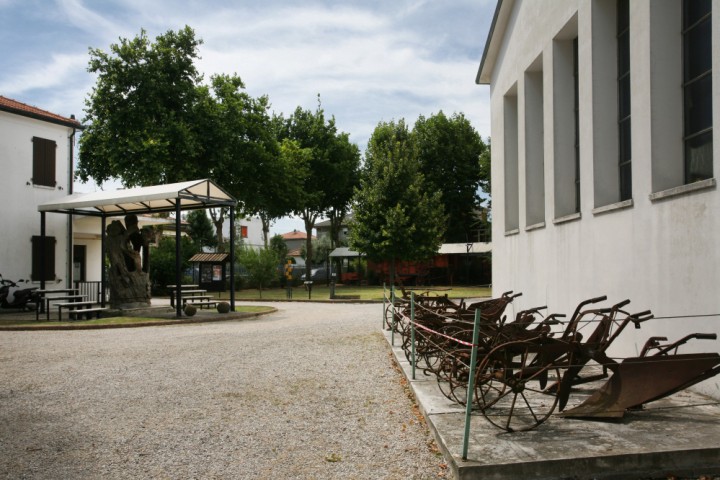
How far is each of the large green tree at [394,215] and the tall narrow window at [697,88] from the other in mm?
28180

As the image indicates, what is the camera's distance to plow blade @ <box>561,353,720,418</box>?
15.7ft

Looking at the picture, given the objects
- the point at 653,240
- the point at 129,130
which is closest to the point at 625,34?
the point at 653,240

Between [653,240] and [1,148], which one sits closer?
[653,240]

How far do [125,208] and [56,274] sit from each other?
143 inches

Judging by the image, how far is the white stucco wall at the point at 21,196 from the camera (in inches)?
779

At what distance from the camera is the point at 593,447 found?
172 inches

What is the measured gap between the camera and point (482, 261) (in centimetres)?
4572

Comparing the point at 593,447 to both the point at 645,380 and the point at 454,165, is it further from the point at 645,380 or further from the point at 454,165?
the point at 454,165

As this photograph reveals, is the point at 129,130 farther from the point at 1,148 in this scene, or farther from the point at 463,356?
Answer: the point at 463,356

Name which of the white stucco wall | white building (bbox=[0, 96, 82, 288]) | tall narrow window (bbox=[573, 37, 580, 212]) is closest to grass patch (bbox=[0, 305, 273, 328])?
the white stucco wall

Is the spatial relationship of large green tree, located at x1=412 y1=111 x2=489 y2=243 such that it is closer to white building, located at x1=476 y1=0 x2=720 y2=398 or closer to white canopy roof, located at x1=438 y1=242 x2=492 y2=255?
white canopy roof, located at x1=438 y1=242 x2=492 y2=255

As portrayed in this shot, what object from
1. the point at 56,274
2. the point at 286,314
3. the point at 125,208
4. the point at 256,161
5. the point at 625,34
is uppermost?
the point at 256,161

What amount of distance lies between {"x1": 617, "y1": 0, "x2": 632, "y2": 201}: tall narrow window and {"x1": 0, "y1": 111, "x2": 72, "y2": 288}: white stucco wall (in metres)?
18.7

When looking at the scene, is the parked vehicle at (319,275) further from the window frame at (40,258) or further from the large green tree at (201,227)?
the window frame at (40,258)
